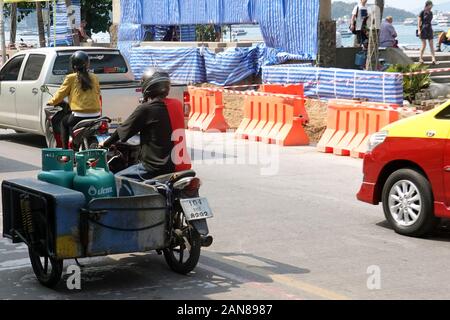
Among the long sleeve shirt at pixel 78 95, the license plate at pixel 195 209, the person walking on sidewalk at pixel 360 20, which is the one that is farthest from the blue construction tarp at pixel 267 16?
the license plate at pixel 195 209

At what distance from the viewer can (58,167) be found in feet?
23.0

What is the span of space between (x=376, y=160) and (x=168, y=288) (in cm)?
332

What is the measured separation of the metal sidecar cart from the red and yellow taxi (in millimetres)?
2721

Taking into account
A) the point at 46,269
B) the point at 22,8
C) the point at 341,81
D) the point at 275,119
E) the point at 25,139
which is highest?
the point at 22,8

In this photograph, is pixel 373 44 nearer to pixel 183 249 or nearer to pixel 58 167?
pixel 183 249

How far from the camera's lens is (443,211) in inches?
327

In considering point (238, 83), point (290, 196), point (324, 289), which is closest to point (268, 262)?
point (324, 289)

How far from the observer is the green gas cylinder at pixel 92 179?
6961mm

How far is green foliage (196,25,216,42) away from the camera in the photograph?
2808cm

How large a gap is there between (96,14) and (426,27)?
20653 millimetres

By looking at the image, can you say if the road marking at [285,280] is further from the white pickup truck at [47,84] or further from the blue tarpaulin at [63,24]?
the blue tarpaulin at [63,24]

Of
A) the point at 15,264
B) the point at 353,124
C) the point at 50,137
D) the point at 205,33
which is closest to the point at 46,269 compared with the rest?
the point at 15,264

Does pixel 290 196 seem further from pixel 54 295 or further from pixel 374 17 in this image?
pixel 374 17
